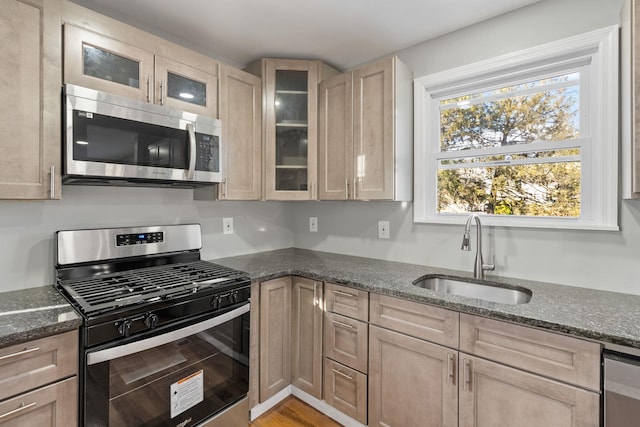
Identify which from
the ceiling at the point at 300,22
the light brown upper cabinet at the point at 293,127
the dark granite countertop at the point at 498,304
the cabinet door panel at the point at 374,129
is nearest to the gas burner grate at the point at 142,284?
the dark granite countertop at the point at 498,304

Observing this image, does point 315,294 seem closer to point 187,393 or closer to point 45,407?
point 187,393

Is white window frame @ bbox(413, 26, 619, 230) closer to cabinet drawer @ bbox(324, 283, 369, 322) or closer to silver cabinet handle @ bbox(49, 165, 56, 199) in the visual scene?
cabinet drawer @ bbox(324, 283, 369, 322)

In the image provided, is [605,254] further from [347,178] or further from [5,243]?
[5,243]

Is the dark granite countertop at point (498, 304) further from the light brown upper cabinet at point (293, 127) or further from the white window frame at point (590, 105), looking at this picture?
the light brown upper cabinet at point (293, 127)

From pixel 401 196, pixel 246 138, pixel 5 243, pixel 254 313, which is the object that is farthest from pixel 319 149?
pixel 5 243

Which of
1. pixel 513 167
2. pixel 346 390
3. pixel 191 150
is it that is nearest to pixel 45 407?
pixel 191 150

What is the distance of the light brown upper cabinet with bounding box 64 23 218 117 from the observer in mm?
1501

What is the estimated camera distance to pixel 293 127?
2.36 metres

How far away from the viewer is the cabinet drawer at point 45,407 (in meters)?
1.09

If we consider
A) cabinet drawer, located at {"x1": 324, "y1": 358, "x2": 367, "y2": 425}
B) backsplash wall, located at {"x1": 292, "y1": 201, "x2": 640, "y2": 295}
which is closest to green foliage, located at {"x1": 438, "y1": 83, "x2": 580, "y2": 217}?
backsplash wall, located at {"x1": 292, "y1": 201, "x2": 640, "y2": 295}

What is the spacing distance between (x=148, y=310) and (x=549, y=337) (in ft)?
5.21

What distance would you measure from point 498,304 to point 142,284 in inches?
64.5

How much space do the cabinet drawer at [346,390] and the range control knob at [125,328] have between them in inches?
44.0

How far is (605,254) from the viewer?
1591 millimetres
